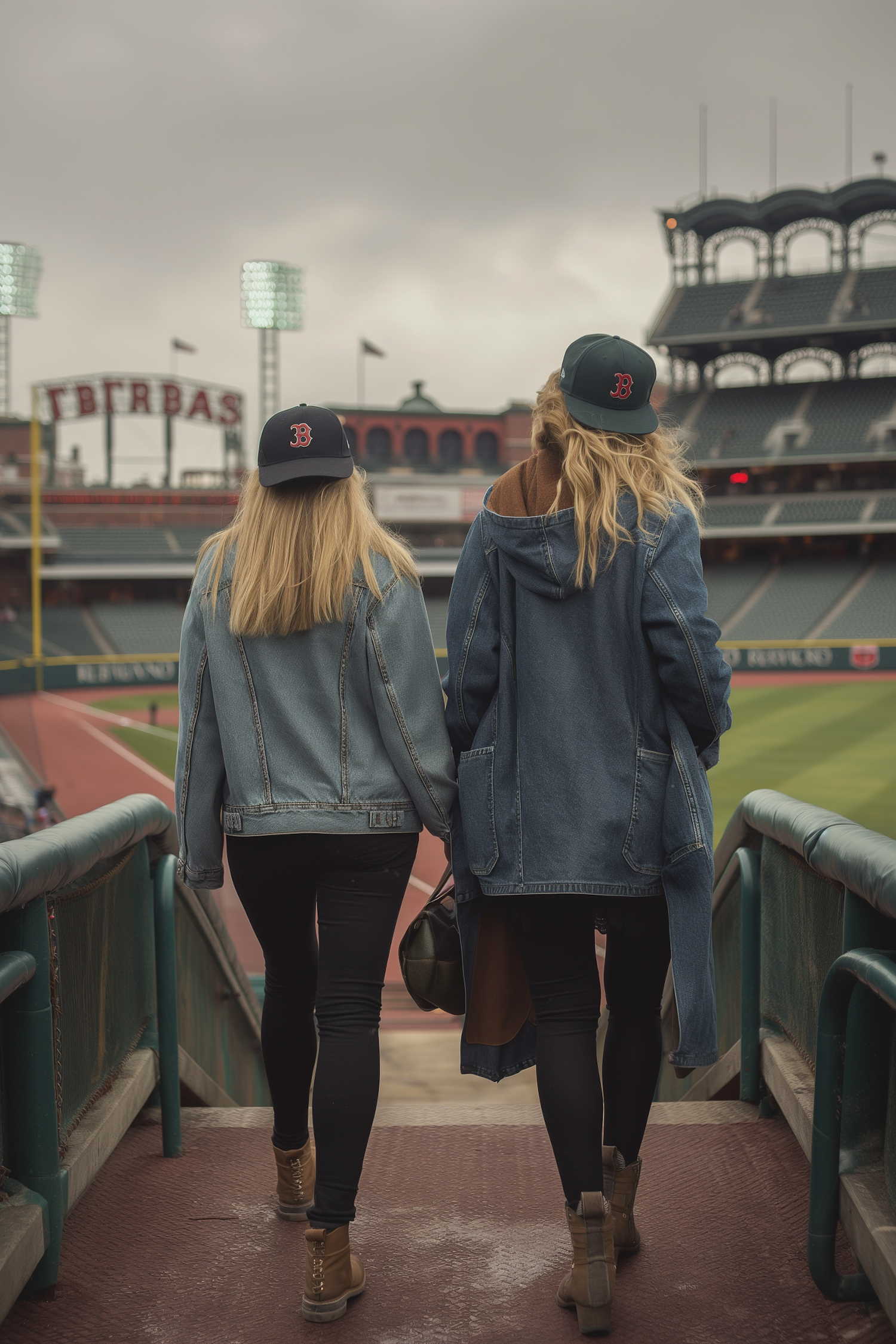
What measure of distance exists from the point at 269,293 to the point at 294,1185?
4319cm

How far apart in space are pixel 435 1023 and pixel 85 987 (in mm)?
6969

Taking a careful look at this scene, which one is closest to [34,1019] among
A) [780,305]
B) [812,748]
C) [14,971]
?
[14,971]

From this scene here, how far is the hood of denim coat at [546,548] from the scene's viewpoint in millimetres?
2105

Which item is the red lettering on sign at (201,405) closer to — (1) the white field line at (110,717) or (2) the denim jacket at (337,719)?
(1) the white field line at (110,717)

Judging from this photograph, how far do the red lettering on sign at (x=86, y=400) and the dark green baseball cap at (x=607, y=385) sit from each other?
4862 centimetres

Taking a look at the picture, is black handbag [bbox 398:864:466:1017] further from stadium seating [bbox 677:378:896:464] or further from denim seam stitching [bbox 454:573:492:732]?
stadium seating [bbox 677:378:896:464]

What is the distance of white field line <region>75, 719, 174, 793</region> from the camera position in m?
19.7

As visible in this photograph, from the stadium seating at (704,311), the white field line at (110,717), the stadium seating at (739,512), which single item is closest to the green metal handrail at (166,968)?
the white field line at (110,717)

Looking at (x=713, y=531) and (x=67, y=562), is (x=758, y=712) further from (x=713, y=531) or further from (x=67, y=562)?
(x=67, y=562)

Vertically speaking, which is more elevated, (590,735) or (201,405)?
(201,405)

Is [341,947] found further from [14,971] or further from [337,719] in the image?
[14,971]

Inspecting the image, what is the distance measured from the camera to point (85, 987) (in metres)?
2.47

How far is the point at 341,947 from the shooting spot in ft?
7.16

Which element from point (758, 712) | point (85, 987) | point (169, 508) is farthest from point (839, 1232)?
point (169, 508)
